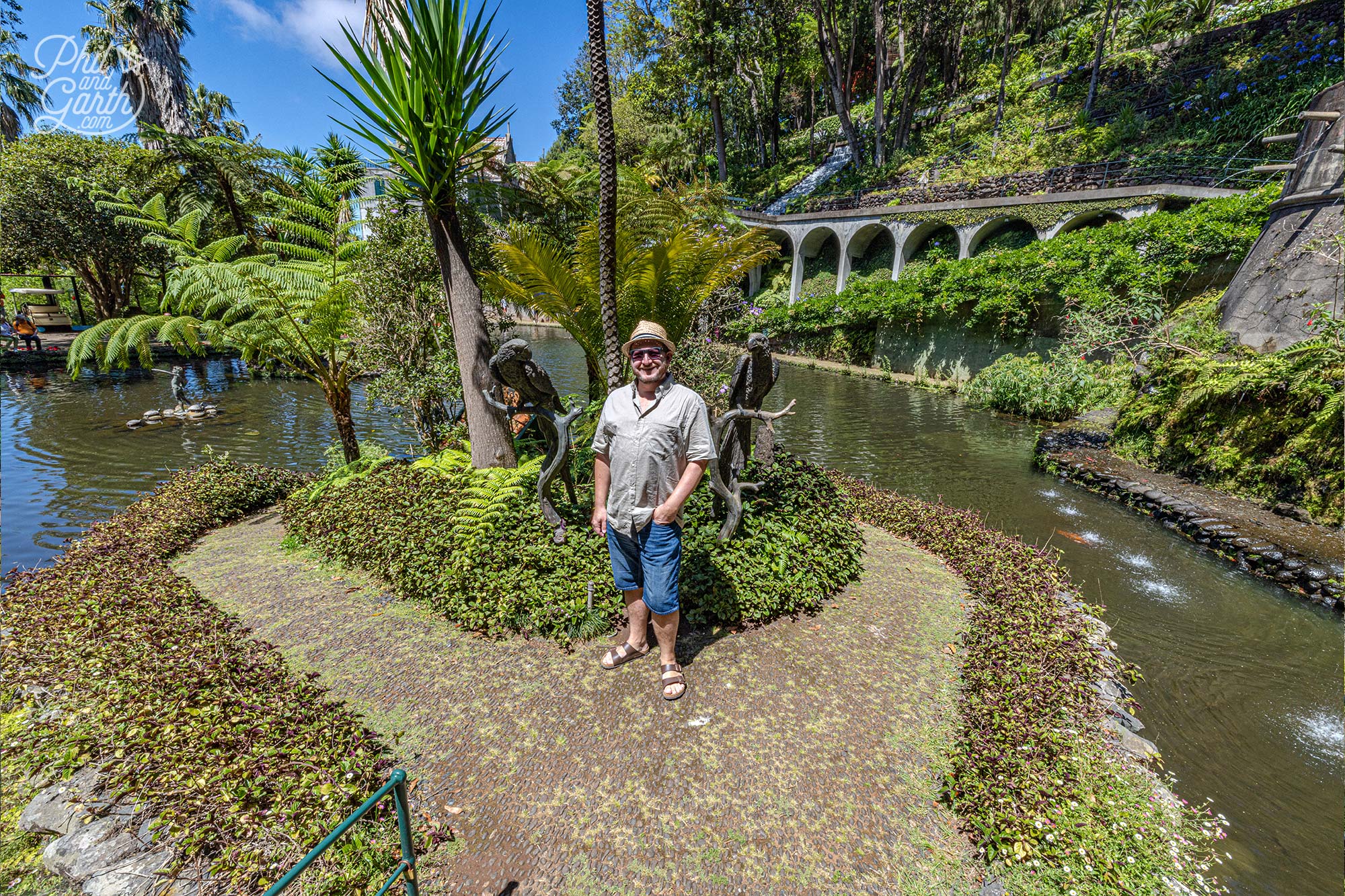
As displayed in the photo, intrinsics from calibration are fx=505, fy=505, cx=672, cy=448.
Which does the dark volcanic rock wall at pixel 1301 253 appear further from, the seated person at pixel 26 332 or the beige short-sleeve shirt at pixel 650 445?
the seated person at pixel 26 332

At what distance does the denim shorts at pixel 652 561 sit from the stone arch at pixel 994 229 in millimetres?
23143

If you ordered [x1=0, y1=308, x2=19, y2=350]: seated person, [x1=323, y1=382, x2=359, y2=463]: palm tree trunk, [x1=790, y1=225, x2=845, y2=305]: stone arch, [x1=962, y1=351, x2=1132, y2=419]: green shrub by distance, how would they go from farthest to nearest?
1. [x1=790, y1=225, x2=845, y2=305]: stone arch
2. [x1=0, y1=308, x2=19, y2=350]: seated person
3. [x1=962, y1=351, x2=1132, y2=419]: green shrub
4. [x1=323, y1=382, x2=359, y2=463]: palm tree trunk

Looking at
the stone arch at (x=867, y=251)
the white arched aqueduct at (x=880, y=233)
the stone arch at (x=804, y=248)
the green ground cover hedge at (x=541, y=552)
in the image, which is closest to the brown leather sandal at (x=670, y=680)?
the green ground cover hedge at (x=541, y=552)

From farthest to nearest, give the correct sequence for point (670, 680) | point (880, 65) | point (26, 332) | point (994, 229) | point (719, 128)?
1. point (719, 128)
2. point (880, 65)
3. point (994, 229)
4. point (26, 332)
5. point (670, 680)

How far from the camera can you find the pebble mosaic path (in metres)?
2.30

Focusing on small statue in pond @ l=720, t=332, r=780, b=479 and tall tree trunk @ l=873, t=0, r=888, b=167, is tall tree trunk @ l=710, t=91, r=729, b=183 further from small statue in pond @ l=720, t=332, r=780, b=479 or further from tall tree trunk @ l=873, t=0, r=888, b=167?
small statue in pond @ l=720, t=332, r=780, b=479

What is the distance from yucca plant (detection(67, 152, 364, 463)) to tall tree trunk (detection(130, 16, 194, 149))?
19057 mm

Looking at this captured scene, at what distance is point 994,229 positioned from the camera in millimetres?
21359

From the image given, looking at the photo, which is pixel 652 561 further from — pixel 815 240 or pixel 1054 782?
pixel 815 240

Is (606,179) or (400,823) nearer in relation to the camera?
(400,823)

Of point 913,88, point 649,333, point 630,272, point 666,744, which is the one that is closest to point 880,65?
point 913,88

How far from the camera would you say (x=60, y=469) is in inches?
328

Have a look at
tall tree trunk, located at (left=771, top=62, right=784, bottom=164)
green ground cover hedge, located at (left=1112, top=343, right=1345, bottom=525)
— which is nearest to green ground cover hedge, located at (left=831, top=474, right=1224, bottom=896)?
green ground cover hedge, located at (left=1112, top=343, right=1345, bottom=525)

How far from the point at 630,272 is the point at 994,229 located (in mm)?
22220
